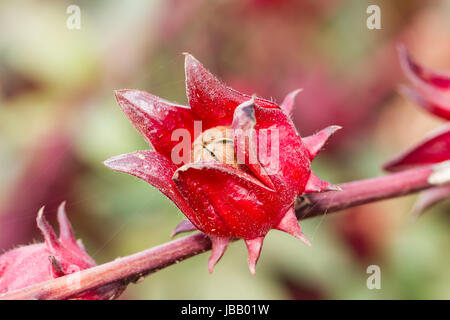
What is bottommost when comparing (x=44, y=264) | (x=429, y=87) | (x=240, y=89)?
(x=44, y=264)

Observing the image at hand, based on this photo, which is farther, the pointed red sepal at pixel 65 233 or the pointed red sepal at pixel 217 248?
the pointed red sepal at pixel 65 233

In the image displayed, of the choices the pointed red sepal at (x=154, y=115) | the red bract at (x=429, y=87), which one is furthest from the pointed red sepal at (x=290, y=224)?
the red bract at (x=429, y=87)

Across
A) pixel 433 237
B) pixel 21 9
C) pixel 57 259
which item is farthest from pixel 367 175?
pixel 21 9

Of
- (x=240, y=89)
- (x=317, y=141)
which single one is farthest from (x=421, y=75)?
(x=240, y=89)

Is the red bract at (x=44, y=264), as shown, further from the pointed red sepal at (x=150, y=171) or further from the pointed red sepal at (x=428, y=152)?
the pointed red sepal at (x=428, y=152)

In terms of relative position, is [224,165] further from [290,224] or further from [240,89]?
[240,89]

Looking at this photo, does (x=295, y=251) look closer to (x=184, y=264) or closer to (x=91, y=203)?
(x=184, y=264)
